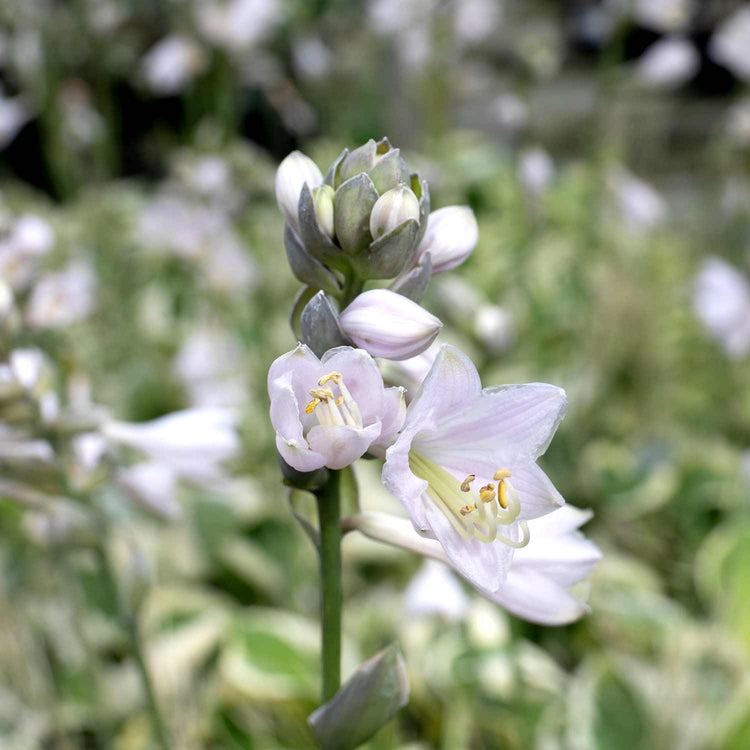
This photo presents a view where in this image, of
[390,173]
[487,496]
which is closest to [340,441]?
[487,496]

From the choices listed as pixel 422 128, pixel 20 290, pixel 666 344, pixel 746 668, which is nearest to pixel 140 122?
pixel 422 128

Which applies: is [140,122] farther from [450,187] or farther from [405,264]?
[405,264]

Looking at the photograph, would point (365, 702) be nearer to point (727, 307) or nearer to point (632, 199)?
point (727, 307)

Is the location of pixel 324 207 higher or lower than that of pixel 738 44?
higher

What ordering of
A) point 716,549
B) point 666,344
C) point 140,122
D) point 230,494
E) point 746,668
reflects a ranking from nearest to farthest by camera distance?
point 746,668
point 716,549
point 230,494
point 666,344
point 140,122

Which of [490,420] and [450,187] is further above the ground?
[490,420]

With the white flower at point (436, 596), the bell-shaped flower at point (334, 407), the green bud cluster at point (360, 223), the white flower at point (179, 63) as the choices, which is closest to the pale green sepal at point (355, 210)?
the green bud cluster at point (360, 223)
